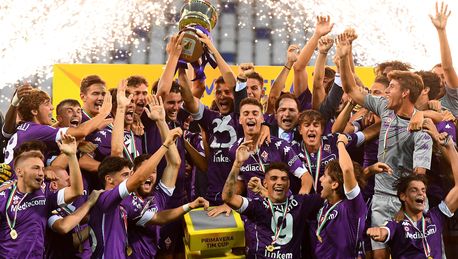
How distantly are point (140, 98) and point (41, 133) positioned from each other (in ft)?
2.74

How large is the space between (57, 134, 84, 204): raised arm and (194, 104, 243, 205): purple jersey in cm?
125

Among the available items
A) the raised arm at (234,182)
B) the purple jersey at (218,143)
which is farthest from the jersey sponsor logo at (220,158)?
the raised arm at (234,182)

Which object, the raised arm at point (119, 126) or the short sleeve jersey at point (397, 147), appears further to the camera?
the raised arm at point (119, 126)

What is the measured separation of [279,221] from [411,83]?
1.35 metres

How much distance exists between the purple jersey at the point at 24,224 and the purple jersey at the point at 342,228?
1755 mm

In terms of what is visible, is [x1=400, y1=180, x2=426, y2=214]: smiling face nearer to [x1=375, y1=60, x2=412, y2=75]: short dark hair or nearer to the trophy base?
[x1=375, y1=60, x2=412, y2=75]: short dark hair

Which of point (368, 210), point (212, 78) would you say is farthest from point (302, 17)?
point (368, 210)

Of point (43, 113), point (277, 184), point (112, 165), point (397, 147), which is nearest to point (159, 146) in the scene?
point (112, 165)

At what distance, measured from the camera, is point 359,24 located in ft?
39.4

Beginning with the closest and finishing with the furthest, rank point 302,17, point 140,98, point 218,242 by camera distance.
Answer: point 218,242, point 140,98, point 302,17

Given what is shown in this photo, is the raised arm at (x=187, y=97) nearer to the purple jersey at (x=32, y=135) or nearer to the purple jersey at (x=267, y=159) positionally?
the purple jersey at (x=267, y=159)

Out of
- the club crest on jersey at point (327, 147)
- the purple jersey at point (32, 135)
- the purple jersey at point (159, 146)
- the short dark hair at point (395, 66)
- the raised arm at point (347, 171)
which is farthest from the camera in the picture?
the short dark hair at point (395, 66)

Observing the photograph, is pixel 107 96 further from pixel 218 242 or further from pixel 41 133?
pixel 218 242

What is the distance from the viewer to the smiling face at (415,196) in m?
4.23
